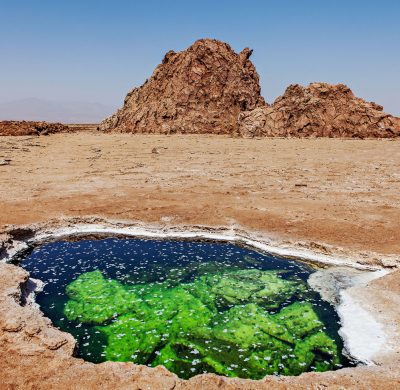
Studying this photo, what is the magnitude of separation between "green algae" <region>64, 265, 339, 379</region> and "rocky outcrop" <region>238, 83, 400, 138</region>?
134 ft

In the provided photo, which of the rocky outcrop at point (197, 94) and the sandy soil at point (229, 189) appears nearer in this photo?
the sandy soil at point (229, 189)

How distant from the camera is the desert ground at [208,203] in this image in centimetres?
683

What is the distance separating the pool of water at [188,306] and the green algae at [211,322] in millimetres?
25

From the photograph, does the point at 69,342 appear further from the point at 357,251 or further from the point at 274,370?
the point at 357,251

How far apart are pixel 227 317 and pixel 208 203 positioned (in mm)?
9114

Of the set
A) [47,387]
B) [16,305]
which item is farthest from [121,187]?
[47,387]

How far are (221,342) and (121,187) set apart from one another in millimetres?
14872

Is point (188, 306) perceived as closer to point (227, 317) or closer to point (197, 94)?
point (227, 317)

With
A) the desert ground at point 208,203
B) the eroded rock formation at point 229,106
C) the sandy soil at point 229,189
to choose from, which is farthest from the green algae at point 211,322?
the eroded rock formation at point 229,106

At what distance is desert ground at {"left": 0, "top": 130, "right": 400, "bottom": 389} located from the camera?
6832 mm

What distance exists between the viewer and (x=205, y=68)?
63.2m

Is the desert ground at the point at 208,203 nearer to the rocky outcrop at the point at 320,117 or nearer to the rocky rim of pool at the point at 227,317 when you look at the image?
the rocky rim of pool at the point at 227,317

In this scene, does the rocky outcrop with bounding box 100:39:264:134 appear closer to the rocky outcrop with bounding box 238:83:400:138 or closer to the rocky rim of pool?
the rocky outcrop with bounding box 238:83:400:138

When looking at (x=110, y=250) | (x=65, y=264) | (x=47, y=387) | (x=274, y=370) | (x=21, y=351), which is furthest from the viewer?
(x=110, y=250)
